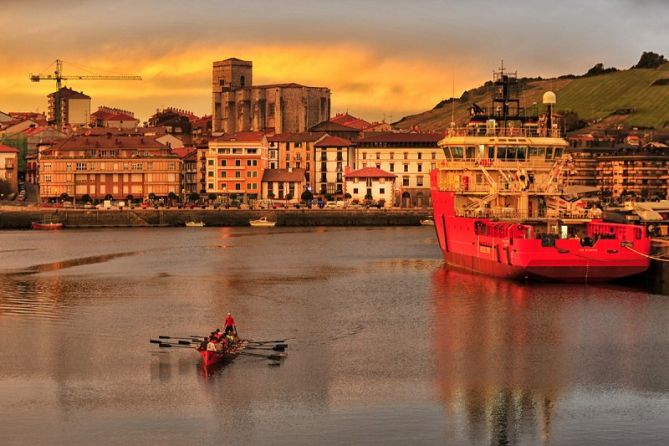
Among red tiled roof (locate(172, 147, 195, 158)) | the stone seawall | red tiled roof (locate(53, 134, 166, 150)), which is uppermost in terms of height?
red tiled roof (locate(53, 134, 166, 150))

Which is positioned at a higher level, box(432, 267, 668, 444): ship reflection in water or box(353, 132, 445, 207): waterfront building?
box(353, 132, 445, 207): waterfront building

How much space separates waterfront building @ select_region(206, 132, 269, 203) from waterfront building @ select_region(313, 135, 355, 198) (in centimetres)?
828

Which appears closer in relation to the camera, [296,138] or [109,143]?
[109,143]

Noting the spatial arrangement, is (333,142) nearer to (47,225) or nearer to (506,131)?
(47,225)

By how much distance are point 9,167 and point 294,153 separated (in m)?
41.6

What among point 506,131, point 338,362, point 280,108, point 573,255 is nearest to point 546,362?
point 338,362

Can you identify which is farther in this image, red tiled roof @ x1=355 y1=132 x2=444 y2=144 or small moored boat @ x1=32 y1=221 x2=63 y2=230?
red tiled roof @ x1=355 y1=132 x2=444 y2=144

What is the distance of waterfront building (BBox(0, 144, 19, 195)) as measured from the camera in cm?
16212

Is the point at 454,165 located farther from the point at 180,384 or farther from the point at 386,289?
the point at 180,384

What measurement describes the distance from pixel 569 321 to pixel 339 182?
100273 mm

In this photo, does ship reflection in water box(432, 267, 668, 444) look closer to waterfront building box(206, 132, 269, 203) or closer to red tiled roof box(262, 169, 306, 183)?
waterfront building box(206, 132, 269, 203)

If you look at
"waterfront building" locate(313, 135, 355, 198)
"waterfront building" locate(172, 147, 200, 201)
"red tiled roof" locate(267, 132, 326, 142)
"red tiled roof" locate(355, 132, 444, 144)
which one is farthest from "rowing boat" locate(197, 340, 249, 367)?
"waterfront building" locate(172, 147, 200, 201)

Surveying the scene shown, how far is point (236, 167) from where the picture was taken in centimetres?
14038

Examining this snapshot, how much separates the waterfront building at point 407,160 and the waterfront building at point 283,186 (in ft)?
27.4
